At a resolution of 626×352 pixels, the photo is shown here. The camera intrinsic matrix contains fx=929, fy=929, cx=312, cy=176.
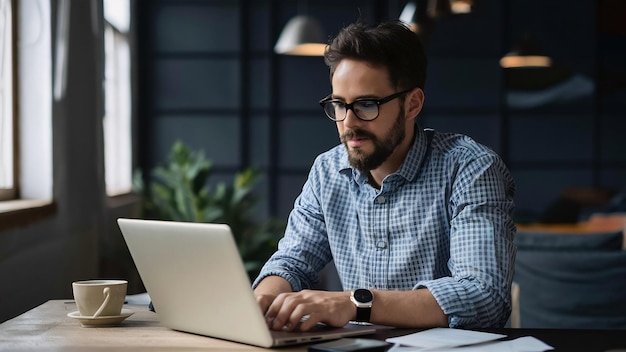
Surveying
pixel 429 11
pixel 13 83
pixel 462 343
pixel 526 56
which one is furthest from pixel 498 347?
pixel 526 56

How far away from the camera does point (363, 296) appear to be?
6.51 ft

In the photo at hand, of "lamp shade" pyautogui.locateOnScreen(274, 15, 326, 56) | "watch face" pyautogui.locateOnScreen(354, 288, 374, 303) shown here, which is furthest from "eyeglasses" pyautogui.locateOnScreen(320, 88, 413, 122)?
"lamp shade" pyautogui.locateOnScreen(274, 15, 326, 56)

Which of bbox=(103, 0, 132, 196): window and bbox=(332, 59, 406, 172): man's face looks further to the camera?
bbox=(103, 0, 132, 196): window

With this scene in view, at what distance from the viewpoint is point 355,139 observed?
2.34 m

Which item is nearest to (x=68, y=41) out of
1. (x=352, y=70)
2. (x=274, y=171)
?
(x=352, y=70)

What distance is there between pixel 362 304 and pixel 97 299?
1.93ft

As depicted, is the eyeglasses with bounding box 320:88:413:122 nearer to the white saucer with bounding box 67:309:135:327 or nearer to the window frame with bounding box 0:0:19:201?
the white saucer with bounding box 67:309:135:327

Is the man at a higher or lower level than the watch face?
higher

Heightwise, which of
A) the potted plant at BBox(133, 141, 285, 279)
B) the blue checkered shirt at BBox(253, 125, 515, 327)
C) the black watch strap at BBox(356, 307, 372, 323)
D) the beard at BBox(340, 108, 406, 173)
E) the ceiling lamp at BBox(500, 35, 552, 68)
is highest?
the ceiling lamp at BBox(500, 35, 552, 68)

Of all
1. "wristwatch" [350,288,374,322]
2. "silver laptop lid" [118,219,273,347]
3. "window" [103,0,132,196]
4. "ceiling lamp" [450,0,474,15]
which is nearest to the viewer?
"silver laptop lid" [118,219,273,347]

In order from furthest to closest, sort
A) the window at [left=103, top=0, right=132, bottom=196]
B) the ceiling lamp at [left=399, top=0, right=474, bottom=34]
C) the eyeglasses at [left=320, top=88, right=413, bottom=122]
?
the window at [left=103, top=0, right=132, bottom=196] → the ceiling lamp at [left=399, top=0, right=474, bottom=34] → the eyeglasses at [left=320, top=88, right=413, bottom=122]

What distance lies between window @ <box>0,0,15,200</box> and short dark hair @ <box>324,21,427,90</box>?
2044mm

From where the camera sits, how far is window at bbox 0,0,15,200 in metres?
3.98

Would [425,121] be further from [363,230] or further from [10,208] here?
[363,230]
